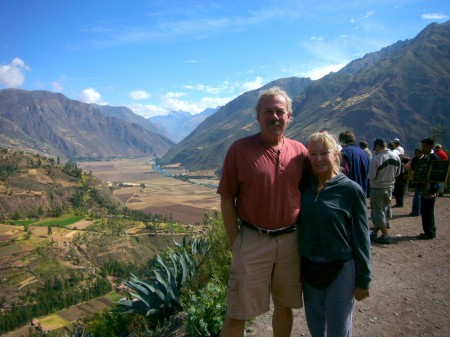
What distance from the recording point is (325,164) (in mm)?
2434

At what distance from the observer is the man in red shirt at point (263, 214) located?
95.4 inches

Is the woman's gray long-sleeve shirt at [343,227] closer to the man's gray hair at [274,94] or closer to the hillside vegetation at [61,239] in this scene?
the man's gray hair at [274,94]

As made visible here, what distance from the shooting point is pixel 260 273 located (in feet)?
8.08

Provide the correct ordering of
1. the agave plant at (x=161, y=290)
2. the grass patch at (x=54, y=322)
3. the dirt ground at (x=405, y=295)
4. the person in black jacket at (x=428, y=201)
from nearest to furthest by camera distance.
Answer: the dirt ground at (x=405, y=295)
the agave plant at (x=161, y=290)
the person in black jacket at (x=428, y=201)
the grass patch at (x=54, y=322)

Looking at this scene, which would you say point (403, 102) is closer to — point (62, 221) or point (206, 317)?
Result: point (62, 221)

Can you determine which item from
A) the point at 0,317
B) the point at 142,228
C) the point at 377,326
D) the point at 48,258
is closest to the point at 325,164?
the point at 377,326

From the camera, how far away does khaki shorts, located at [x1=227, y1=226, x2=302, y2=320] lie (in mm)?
2430

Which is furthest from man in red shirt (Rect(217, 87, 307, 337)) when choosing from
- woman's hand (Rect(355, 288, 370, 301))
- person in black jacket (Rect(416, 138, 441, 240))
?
person in black jacket (Rect(416, 138, 441, 240))

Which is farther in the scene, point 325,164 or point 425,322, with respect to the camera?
point 425,322

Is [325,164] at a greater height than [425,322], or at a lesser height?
greater

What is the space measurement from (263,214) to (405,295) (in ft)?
9.81

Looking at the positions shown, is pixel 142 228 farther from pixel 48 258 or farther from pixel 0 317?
pixel 0 317

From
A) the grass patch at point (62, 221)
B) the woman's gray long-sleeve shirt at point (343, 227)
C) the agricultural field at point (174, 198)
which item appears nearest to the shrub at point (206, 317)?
the woman's gray long-sleeve shirt at point (343, 227)

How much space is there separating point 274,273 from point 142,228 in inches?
2806
